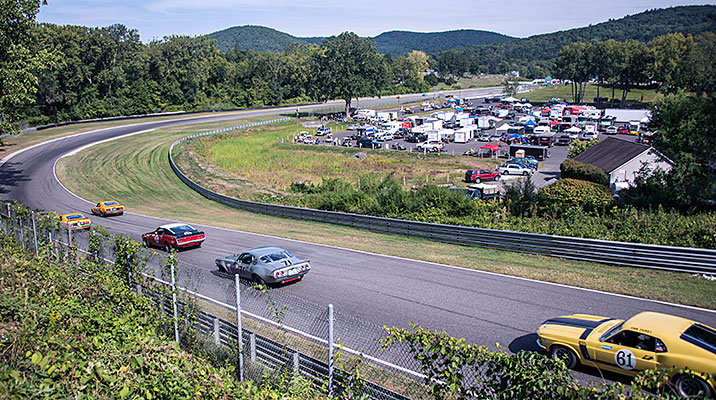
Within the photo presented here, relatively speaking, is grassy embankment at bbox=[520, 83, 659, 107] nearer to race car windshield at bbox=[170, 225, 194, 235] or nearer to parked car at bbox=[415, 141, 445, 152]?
parked car at bbox=[415, 141, 445, 152]

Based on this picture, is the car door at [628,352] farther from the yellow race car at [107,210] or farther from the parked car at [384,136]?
the parked car at [384,136]

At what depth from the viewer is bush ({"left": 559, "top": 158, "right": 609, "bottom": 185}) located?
1604 inches

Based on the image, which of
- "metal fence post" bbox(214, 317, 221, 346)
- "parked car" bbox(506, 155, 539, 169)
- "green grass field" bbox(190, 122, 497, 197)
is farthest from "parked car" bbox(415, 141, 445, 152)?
"metal fence post" bbox(214, 317, 221, 346)

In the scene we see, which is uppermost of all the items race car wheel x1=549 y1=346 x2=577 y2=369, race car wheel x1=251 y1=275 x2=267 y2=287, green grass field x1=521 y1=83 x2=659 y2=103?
green grass field x1=521 y1=83 x2=659 y2=103

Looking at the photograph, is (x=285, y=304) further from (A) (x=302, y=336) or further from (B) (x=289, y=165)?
(B) (x=289, y=165)

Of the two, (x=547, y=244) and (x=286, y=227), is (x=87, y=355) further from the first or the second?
(x=286, y=227)

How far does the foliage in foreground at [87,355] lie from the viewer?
6438mm

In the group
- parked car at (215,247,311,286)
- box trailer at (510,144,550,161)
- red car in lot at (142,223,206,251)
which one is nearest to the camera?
parked car at (215,247,311,286)

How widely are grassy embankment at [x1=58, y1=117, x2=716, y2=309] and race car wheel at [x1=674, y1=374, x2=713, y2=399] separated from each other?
791 centimetres

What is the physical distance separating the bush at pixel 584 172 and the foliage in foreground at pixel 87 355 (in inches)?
1557

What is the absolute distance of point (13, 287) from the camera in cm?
1047

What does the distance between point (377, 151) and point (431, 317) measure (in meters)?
54.9

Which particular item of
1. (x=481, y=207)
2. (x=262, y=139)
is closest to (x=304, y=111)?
(x=262, y=139)

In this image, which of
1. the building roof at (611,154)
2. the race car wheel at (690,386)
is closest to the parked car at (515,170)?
the building roof at (611,154)
